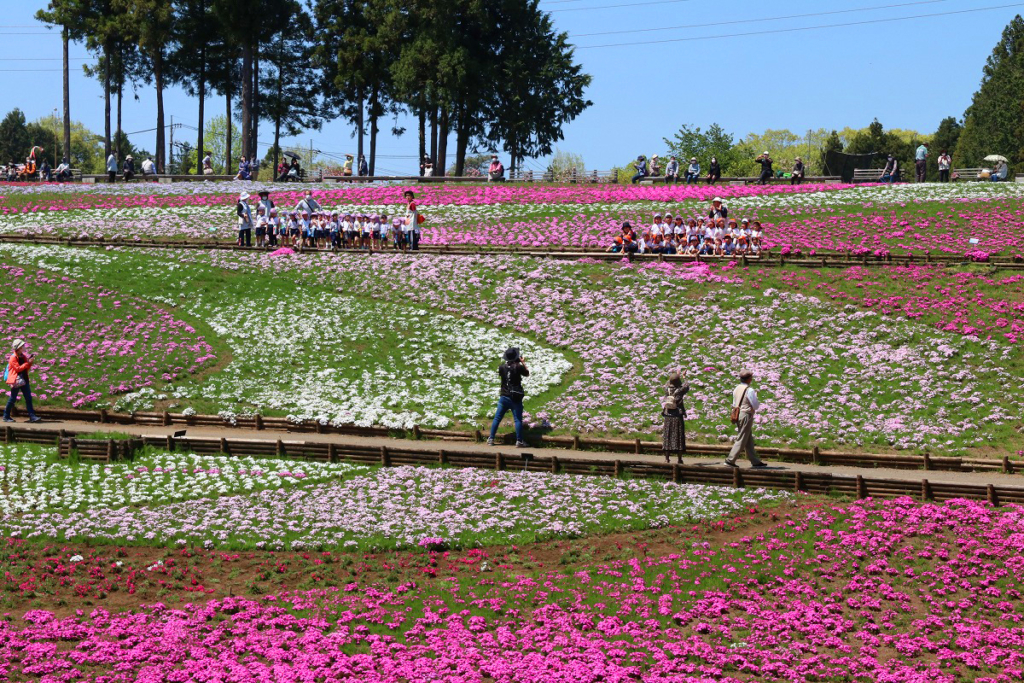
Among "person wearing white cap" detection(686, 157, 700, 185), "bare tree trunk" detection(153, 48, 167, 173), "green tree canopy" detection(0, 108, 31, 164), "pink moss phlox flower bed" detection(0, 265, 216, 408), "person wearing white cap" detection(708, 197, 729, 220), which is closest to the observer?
"pink moss phlox flower bed" detection(0, 265, 216, 408)

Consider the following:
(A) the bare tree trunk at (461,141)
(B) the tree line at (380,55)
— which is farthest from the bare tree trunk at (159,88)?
(A) the bare tree trunk at (461,141)

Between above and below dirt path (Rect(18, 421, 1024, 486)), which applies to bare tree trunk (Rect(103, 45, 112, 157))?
above

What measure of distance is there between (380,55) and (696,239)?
4315cm

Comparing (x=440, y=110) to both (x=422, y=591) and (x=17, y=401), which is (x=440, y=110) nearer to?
(x=17, y=401)

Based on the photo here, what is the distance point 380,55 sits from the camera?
82.1m

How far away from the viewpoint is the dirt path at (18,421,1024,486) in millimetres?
26969

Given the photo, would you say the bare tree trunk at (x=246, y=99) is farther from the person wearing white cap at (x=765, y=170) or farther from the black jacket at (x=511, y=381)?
the black jacket at (x=511, y=381)

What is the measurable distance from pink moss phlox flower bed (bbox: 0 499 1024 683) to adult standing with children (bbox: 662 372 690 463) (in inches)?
187

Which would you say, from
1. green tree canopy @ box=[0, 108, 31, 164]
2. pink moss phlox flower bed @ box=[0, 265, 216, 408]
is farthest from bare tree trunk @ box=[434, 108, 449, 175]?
green tree canopy @ box=[0, 108, 31, 164]

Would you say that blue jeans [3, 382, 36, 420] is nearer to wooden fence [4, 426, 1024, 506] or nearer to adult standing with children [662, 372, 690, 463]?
wooden fence [4, 426, 1024, 506]

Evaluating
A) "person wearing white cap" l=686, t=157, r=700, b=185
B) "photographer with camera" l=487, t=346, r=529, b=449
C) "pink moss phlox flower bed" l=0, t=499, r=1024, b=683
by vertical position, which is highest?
"person wearing white cap" l=686, t=157, r=700, b=185

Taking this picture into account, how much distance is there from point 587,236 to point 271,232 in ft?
44.6

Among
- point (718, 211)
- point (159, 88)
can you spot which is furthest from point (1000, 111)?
point (159, 88)

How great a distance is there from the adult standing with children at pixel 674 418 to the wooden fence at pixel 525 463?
1.94ft
